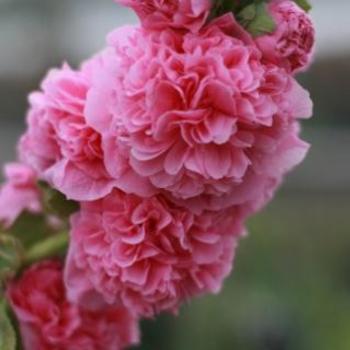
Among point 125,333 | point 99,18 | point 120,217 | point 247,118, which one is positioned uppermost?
point 247,118

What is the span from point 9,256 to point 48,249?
53 mm

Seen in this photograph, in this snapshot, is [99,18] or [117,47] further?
[99,18]

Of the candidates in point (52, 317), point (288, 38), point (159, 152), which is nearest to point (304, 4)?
point (288, 38)

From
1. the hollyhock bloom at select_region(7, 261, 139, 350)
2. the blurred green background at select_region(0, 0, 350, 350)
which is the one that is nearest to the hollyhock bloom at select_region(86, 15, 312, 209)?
the hollyhock bloom at select_region(7, 261, 139, 350)

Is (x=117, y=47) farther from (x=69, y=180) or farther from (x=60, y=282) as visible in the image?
(x=60, y=282)

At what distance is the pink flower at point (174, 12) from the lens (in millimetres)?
899

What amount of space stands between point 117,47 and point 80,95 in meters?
0.08

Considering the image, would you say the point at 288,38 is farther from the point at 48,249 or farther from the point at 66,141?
the point at 48,249

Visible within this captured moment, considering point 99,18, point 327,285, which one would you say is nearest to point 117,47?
point 327,285

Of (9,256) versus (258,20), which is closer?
(258,20)

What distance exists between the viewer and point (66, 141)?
99 cm

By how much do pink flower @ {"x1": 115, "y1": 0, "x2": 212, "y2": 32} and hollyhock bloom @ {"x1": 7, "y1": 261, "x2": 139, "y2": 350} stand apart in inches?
12.8

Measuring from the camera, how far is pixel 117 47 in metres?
0.95

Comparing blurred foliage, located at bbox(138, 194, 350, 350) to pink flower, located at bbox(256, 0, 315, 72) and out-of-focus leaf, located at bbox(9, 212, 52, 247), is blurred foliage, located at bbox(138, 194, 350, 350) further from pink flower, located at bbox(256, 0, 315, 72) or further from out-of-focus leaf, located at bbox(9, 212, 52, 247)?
pink flower, located at bbox(256, 0, 315, 72)
